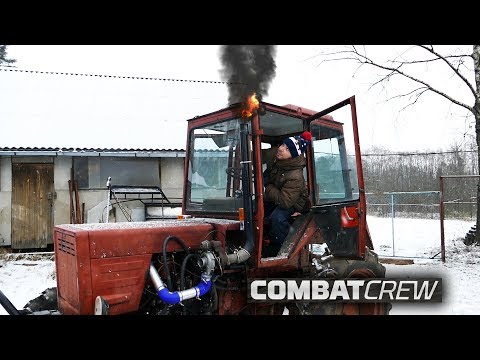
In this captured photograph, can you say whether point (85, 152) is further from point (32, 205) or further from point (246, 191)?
point (246, 191)

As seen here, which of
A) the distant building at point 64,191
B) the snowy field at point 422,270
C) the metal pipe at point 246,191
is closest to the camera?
the metal pipe at point 246,191

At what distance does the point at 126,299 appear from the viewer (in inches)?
144

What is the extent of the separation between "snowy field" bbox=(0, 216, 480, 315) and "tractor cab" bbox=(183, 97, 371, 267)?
0.99m

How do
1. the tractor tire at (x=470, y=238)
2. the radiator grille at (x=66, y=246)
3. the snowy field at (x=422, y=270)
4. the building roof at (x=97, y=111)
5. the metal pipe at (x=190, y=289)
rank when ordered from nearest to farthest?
the metal pipe at (x=190, y=289) → the radiator grille at (x=66, y=246) → the snowy field at (x=422, y=270) → the tractor tire at (x=470, y=238) → the building roof at (x=97, y=111)

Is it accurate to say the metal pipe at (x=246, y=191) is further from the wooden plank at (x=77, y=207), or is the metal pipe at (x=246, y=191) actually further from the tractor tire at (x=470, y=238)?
the tractor tire at (x=470, y=238)

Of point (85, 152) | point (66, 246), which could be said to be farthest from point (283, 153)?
point (85, 152)

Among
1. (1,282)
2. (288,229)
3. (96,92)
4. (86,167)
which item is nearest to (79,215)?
(86,167)

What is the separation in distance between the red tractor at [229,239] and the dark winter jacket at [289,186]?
23 centimetres

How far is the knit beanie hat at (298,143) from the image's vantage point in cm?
453

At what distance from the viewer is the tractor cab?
13.7 feet

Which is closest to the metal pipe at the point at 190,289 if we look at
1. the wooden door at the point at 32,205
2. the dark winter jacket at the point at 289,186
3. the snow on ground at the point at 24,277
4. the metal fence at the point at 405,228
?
the dark winter jacket at the point at 289,186

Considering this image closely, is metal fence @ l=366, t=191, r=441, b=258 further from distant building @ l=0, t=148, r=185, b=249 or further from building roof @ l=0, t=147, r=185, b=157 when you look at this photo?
distant building @ l=0, t=148, r=185, b=249

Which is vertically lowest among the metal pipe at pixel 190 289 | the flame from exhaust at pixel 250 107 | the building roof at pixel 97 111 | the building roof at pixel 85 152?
the metal pipe at pixel 190 289

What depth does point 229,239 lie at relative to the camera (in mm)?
4406
